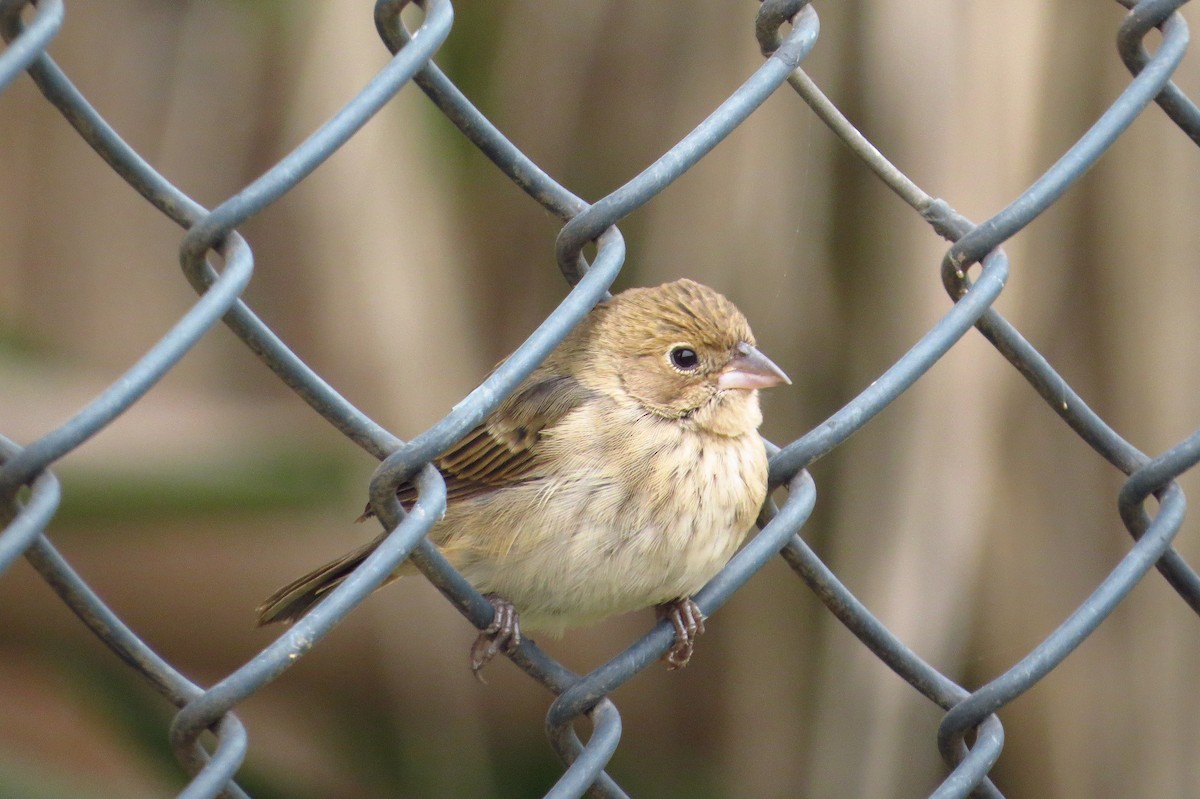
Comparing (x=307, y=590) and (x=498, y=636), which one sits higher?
(x=307, y=590)

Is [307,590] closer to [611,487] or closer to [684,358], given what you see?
[611,487]

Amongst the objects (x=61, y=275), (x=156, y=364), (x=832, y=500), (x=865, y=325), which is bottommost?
(x=832, y=500)

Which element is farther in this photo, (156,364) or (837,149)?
(837,149)

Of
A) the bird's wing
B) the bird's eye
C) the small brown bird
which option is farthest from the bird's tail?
the bird's eye

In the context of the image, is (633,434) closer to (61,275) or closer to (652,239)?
(652,239)

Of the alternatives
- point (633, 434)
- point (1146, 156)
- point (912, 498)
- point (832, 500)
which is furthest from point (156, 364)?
point (1146, 156)

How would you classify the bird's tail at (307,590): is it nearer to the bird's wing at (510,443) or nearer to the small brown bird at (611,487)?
the small brown bird at (611,487)

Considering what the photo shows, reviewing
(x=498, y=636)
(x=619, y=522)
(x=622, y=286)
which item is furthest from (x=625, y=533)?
(x=622, y=286)
